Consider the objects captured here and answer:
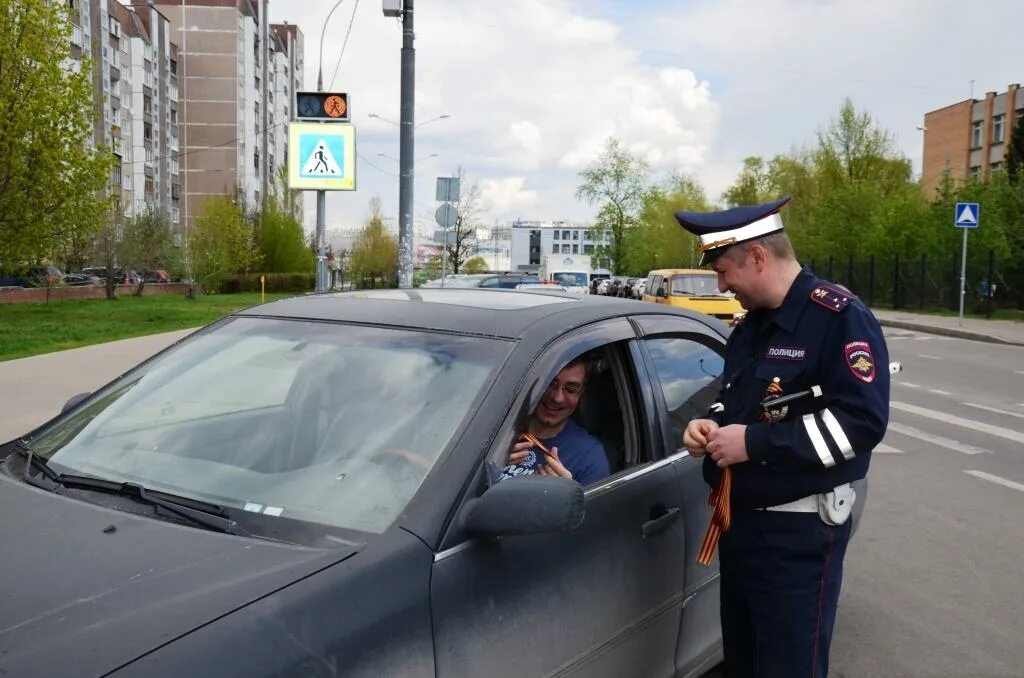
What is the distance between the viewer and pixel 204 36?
79938mm

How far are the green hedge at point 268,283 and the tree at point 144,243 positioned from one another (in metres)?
9.80

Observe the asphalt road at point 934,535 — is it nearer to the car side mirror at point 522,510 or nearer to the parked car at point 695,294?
the car side mirror at point 522,510

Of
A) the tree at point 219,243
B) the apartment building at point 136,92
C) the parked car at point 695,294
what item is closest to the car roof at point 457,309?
the parked car at point 695,294

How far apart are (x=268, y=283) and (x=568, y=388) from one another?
58.6 metres

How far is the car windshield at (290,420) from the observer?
2400 millimetres

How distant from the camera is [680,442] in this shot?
3375 millimetres

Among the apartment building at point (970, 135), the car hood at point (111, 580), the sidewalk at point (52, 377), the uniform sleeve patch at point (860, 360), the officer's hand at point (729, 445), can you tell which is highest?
the apartment building at point (970, 135)

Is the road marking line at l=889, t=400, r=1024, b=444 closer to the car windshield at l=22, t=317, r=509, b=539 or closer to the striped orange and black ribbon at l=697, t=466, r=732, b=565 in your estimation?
the striped orange and black ribbon at l=697, t=466, r=732, b=565

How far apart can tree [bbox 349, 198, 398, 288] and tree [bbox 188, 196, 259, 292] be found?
645 inches

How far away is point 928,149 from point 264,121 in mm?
58561

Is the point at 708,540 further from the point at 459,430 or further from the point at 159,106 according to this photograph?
the point at 159,106

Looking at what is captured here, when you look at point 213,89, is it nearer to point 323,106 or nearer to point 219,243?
point 219,243

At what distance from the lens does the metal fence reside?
29.1 m

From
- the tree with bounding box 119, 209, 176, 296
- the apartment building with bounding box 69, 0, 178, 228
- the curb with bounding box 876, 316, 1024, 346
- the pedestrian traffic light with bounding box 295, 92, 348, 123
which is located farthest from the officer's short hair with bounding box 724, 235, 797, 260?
the apartment building with bounding box 69, 0, 178, 228
